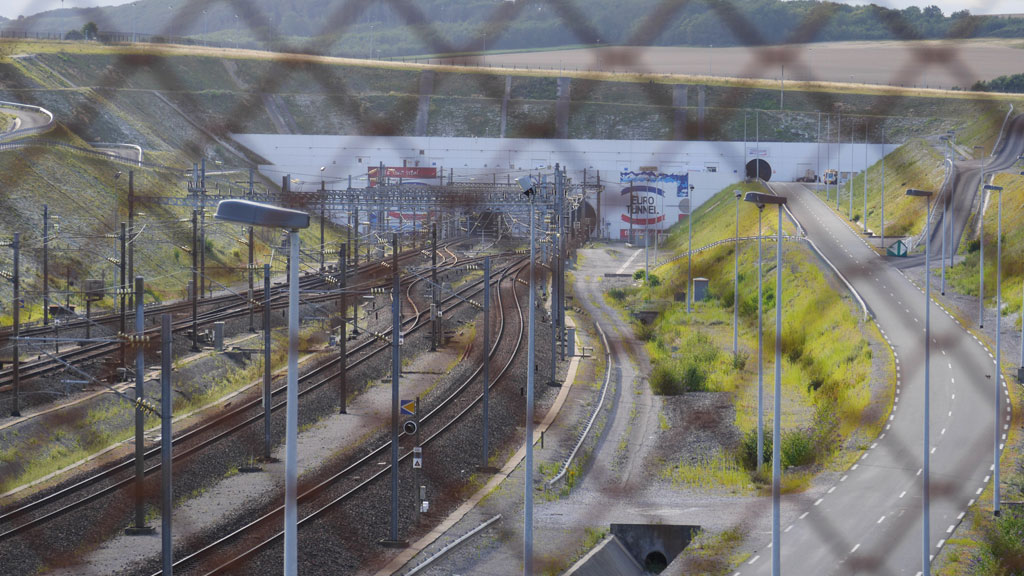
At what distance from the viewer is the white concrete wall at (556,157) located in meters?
3.51

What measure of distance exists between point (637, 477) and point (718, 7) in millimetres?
7387

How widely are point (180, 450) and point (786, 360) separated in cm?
631

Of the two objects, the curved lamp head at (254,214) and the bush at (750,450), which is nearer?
the curved lamp head at (254,214)

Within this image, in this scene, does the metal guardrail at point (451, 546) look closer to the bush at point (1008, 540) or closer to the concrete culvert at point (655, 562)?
the concrete culvert at point (655, 562)

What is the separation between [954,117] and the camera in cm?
243

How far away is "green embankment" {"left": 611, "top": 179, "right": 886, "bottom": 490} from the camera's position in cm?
880

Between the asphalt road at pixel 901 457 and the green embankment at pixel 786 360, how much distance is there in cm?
32

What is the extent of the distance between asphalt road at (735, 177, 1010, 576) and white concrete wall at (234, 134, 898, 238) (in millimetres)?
898

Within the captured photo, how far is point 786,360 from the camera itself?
11.4 meters

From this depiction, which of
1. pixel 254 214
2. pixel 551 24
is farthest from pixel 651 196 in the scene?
pixel 551 24

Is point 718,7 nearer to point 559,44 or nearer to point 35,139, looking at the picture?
point 559,44

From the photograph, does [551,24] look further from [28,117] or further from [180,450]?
[28,117]

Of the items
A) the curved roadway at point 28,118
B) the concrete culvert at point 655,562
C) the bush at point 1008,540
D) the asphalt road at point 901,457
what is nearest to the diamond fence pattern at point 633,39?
the asphalt road at point 901,457

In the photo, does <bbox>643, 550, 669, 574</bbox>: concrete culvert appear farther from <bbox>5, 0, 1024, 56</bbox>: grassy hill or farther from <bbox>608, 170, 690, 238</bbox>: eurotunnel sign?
<bbox>5, 0, 1024, 56</bbox>: grassy hill
